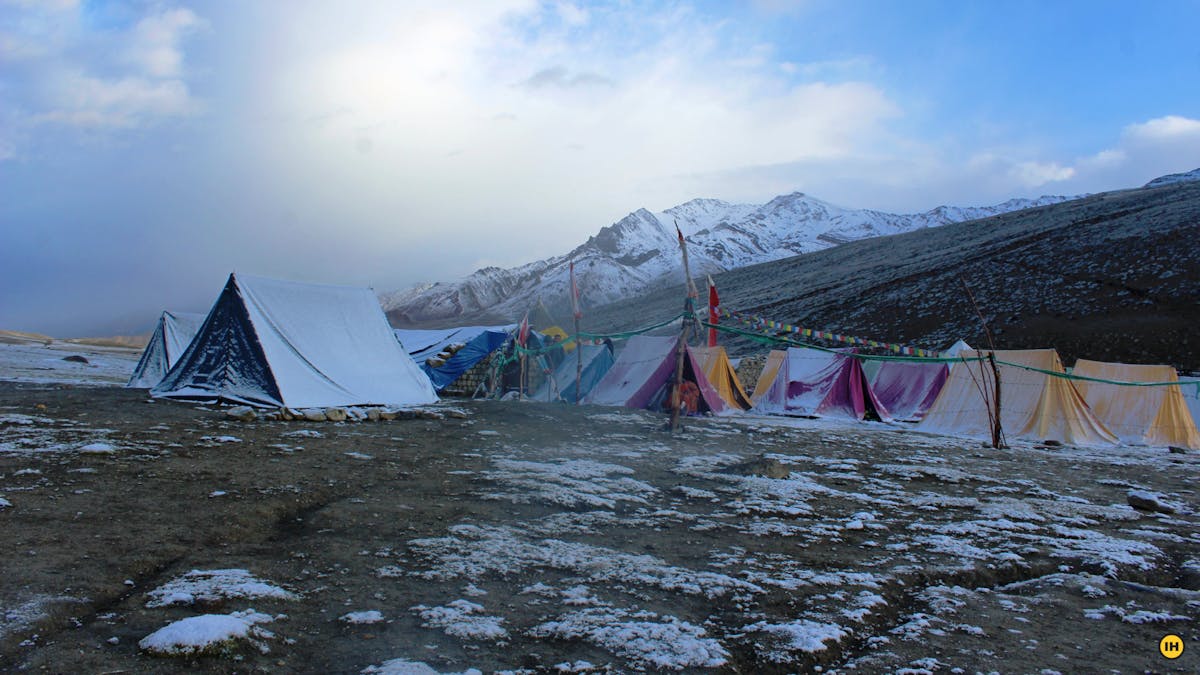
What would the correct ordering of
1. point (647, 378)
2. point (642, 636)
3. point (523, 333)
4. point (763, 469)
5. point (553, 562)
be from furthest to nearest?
1. point (523, 333)
2. point (647, 378)
3. point (763, 469)
4. point (553, 562)
5. point (642, 636)

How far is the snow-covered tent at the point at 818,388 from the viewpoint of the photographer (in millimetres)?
15977

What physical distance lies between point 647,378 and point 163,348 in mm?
11544

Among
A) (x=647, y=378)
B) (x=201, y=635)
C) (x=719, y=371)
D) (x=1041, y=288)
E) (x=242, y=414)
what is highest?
(x=1041, y=288)

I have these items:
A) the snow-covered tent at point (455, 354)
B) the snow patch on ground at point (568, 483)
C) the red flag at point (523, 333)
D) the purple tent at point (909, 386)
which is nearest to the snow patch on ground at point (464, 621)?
the snow patch on ground at point (568, 483)

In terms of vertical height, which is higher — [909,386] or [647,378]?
[647,378]

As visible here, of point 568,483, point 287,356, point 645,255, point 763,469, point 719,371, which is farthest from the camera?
point 645,255

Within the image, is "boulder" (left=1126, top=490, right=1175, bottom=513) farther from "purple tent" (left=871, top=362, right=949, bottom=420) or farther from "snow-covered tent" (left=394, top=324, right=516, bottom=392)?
"snow-covered tent" (left=394, top=324, right=516, bottom=392)

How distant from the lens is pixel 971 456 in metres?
9.16

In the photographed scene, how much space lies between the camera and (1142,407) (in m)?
13.3

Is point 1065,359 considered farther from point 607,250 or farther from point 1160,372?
point 607,250

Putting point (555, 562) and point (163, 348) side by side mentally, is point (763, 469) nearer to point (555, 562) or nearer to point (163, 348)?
point (555, 562)

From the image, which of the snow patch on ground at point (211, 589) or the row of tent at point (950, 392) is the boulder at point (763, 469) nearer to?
the snow patch on ground at point (211, 589)

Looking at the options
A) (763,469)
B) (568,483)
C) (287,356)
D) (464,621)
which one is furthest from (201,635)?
(287,356)

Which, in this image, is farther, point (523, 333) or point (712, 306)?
point (523, 333)
